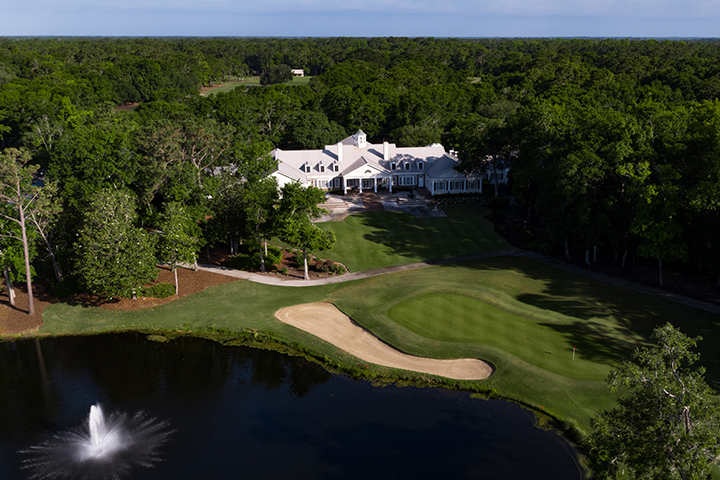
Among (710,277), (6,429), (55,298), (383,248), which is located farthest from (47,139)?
(710,277)

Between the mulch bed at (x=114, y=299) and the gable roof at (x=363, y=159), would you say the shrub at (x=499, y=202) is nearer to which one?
the gable roof at (x=363, y=159)

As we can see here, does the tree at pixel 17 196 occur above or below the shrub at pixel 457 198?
above

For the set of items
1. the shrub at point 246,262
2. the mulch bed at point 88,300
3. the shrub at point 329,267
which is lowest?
the mulch bed at point 88,300

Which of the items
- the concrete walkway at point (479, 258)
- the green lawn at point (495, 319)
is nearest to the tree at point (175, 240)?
the green lawn at point (495, 319)

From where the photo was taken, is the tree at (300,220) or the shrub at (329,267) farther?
the shrub at (329,267)

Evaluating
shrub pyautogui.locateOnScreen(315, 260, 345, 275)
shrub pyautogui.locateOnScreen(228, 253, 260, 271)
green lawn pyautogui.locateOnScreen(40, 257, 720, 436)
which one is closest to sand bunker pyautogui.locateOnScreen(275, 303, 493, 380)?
green lawn pyautogui.locateOnScreen(40, 257, 720, 436)

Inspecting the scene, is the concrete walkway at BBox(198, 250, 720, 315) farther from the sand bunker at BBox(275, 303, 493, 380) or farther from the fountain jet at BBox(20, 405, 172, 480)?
the fountain jet at BBox(20, 405, 172, 480)
